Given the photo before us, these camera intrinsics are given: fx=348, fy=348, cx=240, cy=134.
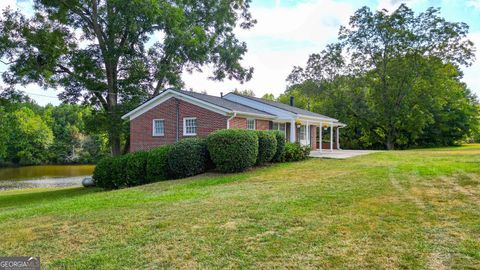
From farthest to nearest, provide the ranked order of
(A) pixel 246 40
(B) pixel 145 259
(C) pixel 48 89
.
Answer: (A) pixel 246 40, (C) pixel 48 89, (B) pixel 145 259

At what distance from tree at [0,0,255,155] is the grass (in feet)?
46.3

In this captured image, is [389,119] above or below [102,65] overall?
below

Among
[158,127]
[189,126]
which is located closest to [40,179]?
[158,127]

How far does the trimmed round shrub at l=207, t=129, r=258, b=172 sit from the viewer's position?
12.4 meters

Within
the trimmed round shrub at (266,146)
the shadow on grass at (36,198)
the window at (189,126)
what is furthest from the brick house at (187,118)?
the shadow on grass at (36,198)

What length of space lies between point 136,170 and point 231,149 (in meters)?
3.85

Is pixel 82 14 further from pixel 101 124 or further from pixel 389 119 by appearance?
pixel 389 119

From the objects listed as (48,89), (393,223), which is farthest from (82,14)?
(393,223)

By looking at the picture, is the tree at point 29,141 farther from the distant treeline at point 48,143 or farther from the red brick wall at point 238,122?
the red brick wall at point 238,122

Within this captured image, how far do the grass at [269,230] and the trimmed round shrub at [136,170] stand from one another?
17.0 ft

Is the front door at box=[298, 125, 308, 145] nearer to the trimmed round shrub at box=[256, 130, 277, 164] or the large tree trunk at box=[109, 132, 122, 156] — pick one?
the trimmed round shrub at box=[256, 130, 277, 164]

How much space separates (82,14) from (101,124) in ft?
22.5

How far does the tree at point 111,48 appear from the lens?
62.6 feet

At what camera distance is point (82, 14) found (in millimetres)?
21500
